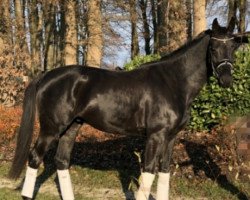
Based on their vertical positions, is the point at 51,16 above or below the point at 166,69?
above

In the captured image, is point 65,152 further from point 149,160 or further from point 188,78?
point 188,78

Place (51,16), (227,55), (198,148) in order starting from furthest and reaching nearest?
(51,16), (198,148), (227,55)

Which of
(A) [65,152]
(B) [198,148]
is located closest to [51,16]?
(B) [198,148]

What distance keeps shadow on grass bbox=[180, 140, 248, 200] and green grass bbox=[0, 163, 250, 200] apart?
3 centimetres

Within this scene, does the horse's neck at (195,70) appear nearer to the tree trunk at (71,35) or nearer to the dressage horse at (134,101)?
the dressage horse at (134,101)

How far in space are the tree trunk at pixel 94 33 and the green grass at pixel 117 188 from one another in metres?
9.04

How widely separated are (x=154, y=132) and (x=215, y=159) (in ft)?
10.0

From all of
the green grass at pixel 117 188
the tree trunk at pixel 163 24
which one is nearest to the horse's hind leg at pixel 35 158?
the green grass at pixel 117 188

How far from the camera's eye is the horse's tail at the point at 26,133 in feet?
20.7

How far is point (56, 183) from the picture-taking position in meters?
7.99

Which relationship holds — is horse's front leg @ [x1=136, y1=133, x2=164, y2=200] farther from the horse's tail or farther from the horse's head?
the horse's tail

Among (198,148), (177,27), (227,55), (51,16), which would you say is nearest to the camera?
(227,55)

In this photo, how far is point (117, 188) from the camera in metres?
7.65

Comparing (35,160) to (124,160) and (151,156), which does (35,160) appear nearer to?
(151,156)
